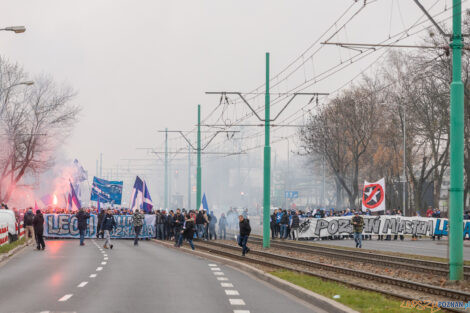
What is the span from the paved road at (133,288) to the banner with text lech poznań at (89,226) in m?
20.5

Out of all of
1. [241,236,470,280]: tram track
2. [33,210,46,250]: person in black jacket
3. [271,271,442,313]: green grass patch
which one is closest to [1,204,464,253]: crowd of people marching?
[33,210,46,250]: person in black jacket

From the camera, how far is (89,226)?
49719mm

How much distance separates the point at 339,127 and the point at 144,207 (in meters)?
19.3

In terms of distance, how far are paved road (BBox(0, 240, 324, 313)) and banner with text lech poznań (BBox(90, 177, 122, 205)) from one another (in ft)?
83.2

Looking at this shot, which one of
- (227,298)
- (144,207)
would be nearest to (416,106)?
(144,207)

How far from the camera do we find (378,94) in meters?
69.3

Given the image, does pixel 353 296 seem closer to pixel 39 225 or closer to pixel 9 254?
pixel 9 254

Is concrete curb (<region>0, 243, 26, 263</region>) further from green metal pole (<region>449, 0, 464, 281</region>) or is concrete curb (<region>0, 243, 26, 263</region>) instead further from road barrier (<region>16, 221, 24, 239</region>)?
green metal pole (<region>449, 0, 464, 281</region>)

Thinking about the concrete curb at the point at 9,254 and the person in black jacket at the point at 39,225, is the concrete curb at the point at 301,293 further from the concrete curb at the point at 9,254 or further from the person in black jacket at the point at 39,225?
the person in black jacket at the point at 39,225

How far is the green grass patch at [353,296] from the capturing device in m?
13.8

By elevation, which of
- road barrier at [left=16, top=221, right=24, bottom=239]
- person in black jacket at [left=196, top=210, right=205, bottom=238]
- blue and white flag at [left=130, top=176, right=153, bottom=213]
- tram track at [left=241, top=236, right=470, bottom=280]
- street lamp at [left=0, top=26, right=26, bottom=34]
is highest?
street lamp at [left=0, top=26, right=26, bottom=34]

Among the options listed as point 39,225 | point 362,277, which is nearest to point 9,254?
point 39,225

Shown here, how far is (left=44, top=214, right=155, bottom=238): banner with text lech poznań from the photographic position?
4859 centimetres

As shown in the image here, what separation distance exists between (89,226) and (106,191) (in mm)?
4752
